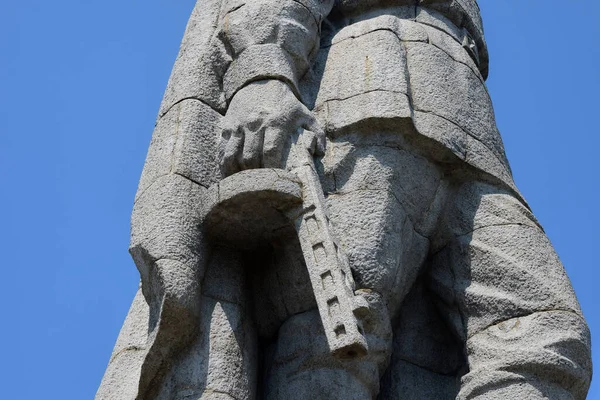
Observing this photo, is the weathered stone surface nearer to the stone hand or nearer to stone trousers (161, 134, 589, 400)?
stone trousers (161, 134, 589, 400)

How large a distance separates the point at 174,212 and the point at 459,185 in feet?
4.67

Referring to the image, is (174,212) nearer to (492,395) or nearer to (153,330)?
(153,330)

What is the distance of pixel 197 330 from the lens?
21.3 ft

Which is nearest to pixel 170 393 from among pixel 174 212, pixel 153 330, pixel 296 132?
pixel 153 330

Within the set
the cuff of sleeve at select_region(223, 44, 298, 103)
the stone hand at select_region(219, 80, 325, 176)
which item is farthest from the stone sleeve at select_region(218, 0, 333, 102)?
the stone hand at select_region(219, 80, 325, 176)

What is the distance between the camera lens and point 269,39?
7004 mm

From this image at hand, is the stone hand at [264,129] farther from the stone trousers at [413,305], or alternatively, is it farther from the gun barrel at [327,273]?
the stone trousers at [413,305]

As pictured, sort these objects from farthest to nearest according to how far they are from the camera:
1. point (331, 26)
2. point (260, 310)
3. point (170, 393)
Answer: point (331, 26)
point (260, 310)
point (170, 393)

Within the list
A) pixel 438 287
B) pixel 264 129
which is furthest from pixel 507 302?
pixel 264 129

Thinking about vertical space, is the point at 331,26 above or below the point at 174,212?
above

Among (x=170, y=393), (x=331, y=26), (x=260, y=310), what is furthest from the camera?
(x=331, y=26)

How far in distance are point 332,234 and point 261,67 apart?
0.99 m

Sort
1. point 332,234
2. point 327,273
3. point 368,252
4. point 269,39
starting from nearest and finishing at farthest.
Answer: point 327,273 → point 332,234 → point 368,252 → point 269,39

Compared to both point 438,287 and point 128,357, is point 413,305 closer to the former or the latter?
point 438,287
